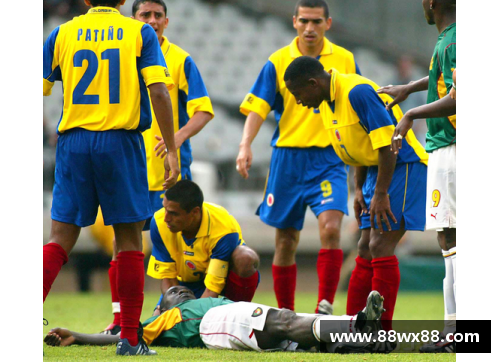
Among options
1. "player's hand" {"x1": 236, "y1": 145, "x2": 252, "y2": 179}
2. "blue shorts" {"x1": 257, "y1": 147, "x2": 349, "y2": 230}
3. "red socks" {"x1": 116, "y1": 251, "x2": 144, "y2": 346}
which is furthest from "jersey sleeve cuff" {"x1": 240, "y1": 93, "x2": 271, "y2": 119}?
"red socks" {"x1": 116, "y1": 251, "x2": 144, "y2": 346}

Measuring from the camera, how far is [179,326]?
3.90 meters

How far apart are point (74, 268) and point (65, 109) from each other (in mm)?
6414

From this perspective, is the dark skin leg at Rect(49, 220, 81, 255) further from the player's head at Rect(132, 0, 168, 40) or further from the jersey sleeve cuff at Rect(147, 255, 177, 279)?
the player's head at Rect(132, 0, 168, 40)

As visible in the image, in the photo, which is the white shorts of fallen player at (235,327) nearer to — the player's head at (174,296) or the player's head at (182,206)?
the player's head at (174,296)

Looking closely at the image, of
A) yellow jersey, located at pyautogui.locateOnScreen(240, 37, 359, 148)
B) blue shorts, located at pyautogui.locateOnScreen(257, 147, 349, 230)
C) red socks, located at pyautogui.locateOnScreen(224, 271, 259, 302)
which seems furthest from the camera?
yellow jersey, located at pyautogui.locateOnScreen(240, 37, 359, 148)

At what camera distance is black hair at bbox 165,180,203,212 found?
4.41m

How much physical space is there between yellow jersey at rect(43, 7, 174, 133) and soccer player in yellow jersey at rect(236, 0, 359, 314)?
1589 millimetres

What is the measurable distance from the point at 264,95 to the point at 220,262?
1413 mm

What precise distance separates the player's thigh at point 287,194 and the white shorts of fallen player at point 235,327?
1308 mm

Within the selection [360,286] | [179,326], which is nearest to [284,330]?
[179,326]

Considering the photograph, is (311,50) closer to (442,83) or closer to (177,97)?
(177,97)

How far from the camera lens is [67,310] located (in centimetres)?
659

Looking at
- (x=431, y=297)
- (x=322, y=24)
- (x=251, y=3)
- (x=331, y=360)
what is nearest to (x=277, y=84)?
(x=322, y=24)

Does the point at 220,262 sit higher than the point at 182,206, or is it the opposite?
the point at 182,206
